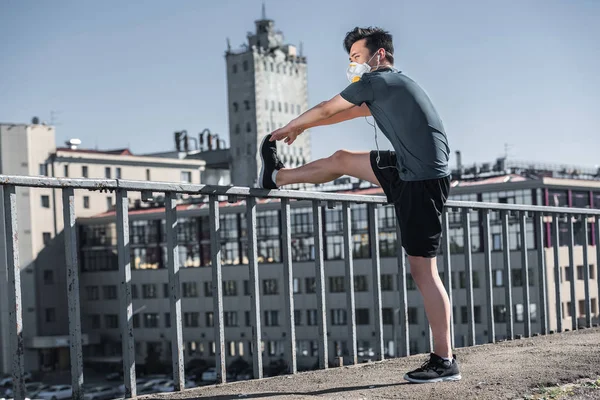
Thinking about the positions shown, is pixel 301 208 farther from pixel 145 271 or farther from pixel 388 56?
pixel 388 56

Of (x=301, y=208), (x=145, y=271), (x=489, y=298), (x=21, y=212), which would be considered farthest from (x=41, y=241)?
(x=489, y=298)

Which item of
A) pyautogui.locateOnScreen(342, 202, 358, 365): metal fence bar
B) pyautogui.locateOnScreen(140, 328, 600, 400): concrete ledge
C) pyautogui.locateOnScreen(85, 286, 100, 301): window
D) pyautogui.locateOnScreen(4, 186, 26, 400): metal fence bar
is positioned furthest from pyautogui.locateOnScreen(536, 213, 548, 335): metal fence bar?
pyautogui.locateOnScreen(85, 286, 100, 301): window

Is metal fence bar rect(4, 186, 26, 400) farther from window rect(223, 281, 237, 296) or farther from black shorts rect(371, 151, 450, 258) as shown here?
window rect(223, 281, 237, 296)

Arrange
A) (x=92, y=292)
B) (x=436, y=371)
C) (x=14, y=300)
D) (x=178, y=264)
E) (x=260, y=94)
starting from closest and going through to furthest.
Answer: (x=14, y=300) → (x=436, y=371) → (x=178, y=264) → (x=92, y=292) → (x=260, y=94)

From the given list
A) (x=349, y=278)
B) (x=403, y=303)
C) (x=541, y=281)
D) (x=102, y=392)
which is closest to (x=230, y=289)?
(x=102, y=392)

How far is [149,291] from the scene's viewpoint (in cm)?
8488

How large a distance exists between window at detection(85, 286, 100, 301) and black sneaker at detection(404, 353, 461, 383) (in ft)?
285

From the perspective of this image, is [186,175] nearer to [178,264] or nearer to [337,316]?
[337,316]

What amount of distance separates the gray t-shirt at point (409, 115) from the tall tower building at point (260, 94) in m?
117

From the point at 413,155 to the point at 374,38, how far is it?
598 mm

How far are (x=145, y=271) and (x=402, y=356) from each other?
7946 cm

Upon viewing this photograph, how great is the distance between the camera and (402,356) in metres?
6.79

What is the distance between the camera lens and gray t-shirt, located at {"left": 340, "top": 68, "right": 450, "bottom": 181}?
16.9 feet

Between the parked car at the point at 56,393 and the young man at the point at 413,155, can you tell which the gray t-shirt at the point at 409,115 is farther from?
the parked car at the point at 56,393
